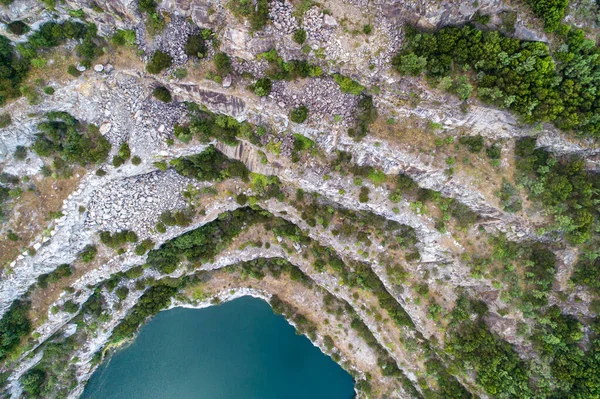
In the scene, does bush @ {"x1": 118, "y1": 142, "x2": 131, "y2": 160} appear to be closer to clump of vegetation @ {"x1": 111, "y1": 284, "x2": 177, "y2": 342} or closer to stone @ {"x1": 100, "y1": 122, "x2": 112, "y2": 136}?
stone @ {"x1": 100, "y1": 122, "x2": 112, "y2": 136}

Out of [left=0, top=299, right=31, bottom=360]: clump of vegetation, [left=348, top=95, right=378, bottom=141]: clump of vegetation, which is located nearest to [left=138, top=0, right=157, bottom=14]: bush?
[left=348, top=95, right=378, bottom=141]: clump of vegetation

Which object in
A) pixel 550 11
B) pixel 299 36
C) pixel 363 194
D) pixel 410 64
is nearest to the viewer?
pixel 550 11

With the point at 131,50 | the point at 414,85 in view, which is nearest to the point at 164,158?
the point at 131,50

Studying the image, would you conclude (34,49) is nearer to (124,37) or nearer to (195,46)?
(124,37)

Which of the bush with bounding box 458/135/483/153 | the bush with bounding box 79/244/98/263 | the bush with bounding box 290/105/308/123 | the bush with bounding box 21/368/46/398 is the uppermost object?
the bush with bounding box 290/105/308/123

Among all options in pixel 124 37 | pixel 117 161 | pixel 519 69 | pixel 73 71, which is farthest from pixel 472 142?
pixel 73 71

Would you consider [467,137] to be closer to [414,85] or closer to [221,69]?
[414,85]
